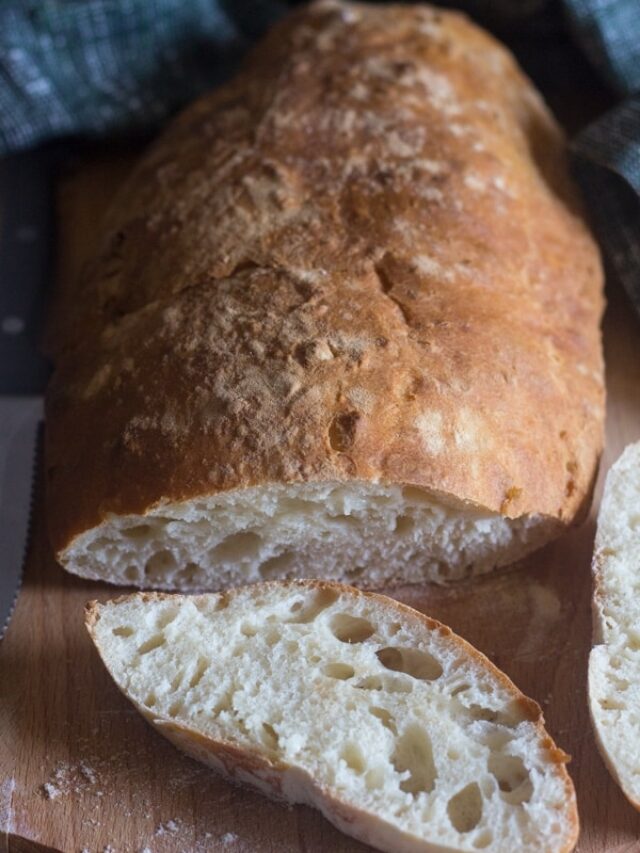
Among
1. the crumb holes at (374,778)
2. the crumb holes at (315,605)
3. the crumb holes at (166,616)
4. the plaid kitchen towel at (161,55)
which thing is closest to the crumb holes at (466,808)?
the crumb holes at (374,778)

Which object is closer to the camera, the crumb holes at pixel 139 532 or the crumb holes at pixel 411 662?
the crumb holes at pixel 411 662

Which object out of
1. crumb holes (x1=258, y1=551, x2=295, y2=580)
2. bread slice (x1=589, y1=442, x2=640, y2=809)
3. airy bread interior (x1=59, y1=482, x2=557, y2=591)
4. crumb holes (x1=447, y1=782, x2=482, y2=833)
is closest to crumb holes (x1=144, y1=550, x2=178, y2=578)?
airy bread interior (x1=59, y1=482, x2=557, y2=591)

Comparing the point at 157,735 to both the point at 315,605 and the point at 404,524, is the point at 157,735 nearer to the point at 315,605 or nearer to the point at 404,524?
the point at 315,605

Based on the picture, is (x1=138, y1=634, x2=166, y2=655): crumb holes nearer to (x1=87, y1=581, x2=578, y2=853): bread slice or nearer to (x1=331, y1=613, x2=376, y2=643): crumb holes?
(x1=87, y1=581, x2=578, y2=853): bread slice

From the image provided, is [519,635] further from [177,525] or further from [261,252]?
[261,252]

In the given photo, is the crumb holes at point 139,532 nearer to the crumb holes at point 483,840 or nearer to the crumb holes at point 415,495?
the crumb holes at point 415,495

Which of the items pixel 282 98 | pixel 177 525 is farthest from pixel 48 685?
pixel 282 98

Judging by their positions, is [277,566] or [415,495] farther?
[277,566]

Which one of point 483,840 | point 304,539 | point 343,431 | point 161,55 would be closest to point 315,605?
point 304,539
